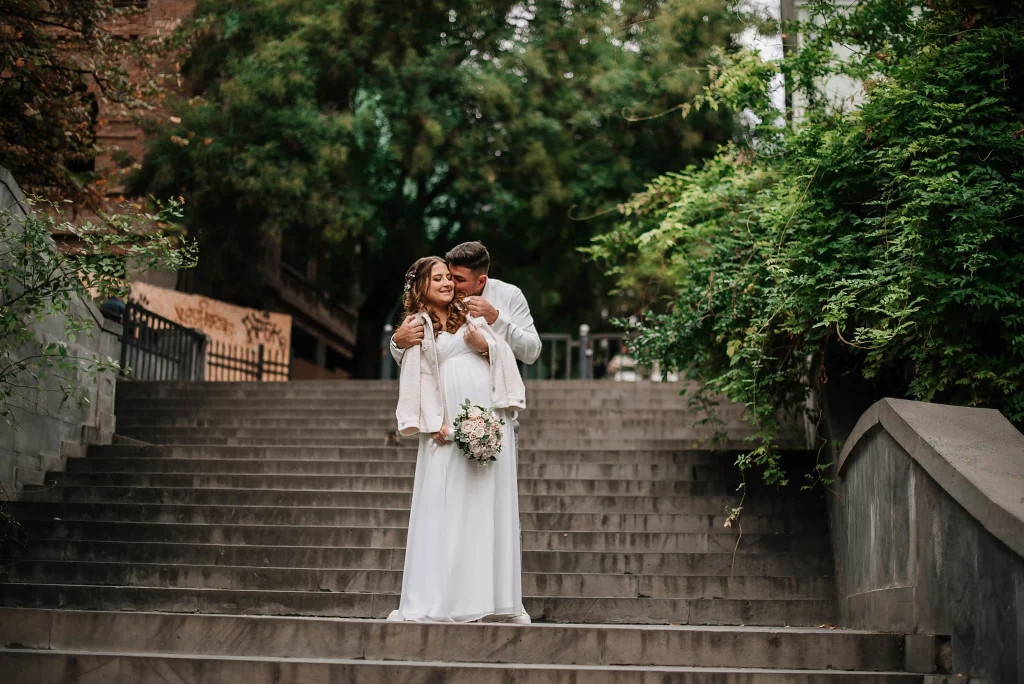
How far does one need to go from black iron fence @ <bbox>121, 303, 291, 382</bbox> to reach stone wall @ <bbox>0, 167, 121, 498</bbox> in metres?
4.05

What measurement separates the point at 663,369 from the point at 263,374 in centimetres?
1382

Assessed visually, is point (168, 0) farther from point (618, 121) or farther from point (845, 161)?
point (845, 161)

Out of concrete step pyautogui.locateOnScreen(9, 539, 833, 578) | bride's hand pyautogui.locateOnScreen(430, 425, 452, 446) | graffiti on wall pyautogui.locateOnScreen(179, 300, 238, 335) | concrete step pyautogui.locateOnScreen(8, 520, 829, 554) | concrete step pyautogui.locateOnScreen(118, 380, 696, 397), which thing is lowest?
concrete step pyautogui.locateOnScreen(9, 539, 833, 578)

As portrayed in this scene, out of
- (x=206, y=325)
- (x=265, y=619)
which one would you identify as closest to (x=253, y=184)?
(x=206, y=325)

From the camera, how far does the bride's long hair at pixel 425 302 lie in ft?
21.6

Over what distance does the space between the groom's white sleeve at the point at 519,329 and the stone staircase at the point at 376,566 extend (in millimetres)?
1587

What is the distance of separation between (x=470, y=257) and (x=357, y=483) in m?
4.51

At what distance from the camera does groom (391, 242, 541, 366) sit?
257 inches

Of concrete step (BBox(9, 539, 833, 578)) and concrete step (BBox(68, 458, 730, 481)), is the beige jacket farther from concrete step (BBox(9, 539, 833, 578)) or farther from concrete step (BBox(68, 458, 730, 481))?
concrete step (BBox(68, 458, 730, 481))

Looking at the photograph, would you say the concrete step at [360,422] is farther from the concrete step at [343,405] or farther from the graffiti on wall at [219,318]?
the graffiti on wall at [219,318]

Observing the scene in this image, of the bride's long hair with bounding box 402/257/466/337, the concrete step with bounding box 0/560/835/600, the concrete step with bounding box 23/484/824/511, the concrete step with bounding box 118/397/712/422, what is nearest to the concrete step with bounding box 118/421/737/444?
the concrete step with bounding box 118/397/712/422

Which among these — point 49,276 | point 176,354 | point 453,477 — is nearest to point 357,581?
point 453,477

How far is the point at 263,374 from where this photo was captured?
2239 centimetres

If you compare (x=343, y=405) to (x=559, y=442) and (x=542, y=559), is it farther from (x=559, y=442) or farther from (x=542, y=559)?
(x=542, y=559)
